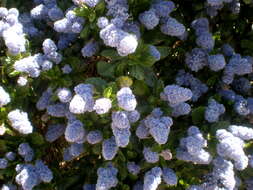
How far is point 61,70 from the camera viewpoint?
2641mm

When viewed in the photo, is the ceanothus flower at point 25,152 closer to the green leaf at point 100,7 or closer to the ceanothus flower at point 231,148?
the green leaf at point 100,7

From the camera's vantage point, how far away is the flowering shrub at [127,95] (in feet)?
7.57

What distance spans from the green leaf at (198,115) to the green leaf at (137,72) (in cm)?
41

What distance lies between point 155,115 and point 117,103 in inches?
9.9

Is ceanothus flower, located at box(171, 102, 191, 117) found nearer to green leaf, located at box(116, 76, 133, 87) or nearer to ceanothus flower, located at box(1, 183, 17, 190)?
green leaf, located at box(116, 76, 133, 87)

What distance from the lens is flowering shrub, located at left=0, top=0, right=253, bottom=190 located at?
231 centimetres

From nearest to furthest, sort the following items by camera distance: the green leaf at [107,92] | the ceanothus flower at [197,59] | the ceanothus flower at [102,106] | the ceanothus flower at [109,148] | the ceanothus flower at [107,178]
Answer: the ceanothus flower at [102,106] → the green leaf at [107,92] → the ceanothus flower at [109,148] → the ceanothus flower at [107,178] → the ceanothus flower at [197,59]

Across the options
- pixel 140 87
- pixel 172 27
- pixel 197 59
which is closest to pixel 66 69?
pixel 140 87

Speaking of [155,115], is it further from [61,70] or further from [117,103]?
[61,70]

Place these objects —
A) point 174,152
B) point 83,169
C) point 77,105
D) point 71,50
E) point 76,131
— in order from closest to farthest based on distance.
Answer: point 77,105, point 76,131, point 174,152, point 71,50, point 83,169

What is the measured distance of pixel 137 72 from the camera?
2346 mm

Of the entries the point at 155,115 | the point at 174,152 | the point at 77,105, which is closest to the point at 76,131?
the point at 77,105

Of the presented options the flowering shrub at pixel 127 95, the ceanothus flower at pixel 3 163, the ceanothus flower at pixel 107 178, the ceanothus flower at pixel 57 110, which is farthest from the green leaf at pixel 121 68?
the ceanothus flower at pixel 3 163

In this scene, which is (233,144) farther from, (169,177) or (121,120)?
(121,120)
